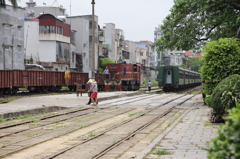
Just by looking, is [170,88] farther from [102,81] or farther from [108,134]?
[108,134]

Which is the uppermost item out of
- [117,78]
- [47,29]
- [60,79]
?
[47,29]

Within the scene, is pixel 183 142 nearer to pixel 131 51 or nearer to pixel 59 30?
pixel 59 30

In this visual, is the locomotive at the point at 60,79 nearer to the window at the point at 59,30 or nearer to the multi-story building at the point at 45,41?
the multi-story building at the point at 45,41

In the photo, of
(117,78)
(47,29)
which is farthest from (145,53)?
(117,78)

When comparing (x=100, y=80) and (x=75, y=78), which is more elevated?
(x=75, y=78)

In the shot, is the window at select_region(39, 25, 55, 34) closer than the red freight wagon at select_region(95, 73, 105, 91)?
No

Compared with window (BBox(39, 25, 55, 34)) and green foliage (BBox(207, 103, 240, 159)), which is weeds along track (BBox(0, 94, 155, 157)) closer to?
green foliage (BBox(207, 103, 240, 159))

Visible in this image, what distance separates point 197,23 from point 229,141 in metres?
23.3

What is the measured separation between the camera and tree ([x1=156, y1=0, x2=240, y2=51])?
23406 mm

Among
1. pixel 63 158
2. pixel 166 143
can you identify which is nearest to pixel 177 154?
pixel 166 143

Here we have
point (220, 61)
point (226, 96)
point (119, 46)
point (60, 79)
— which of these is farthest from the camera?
point (119, 46)

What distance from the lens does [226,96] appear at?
1291cm

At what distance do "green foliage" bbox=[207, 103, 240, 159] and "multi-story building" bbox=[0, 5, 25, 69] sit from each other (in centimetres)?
4728

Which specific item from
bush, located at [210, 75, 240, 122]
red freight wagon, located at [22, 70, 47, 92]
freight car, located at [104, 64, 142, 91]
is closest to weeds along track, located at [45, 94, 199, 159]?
bush, located at [210, 75, 240, 122]
